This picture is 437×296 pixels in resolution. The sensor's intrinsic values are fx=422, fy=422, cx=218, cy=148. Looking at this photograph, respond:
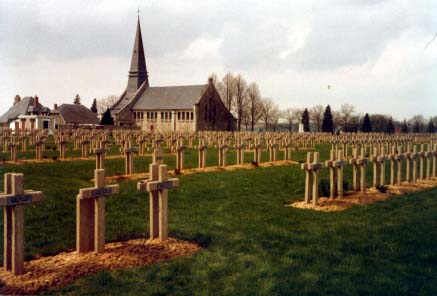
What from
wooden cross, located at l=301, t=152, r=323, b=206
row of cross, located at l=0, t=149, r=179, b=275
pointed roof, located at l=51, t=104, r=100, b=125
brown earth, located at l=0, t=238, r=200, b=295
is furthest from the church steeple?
brown earth, located at l=0, t=238, r=200, b=295

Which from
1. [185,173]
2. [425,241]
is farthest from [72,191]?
[425,241]

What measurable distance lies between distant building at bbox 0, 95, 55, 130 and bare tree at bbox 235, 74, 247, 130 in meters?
32.7

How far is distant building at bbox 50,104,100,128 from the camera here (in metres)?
67.7

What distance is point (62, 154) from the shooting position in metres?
21.2

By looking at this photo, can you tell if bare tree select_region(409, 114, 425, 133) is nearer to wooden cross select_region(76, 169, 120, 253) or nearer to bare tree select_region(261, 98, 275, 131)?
bare tree select_region(261, 98, 275, 131)

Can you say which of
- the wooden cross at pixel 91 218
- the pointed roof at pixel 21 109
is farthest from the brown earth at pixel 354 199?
the pointed roof at pixel 21 109

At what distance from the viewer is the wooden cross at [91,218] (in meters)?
5.51

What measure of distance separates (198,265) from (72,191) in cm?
654

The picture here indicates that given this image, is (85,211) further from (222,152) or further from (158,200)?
(222,152)

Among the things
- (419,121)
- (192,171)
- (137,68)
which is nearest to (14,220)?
(192,171)

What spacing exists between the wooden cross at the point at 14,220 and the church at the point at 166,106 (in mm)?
62114

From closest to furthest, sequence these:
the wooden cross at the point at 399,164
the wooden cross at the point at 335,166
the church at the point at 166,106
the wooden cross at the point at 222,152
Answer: the wooden cross at the point at 335,166, the wooden cross at the point at 399,164, the wooden cross at the point at 222,152, the church at the point at 166,106

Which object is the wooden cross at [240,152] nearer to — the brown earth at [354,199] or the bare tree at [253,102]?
the brown earth at [354,199]

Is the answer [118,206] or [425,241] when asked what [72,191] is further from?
[425,241]
